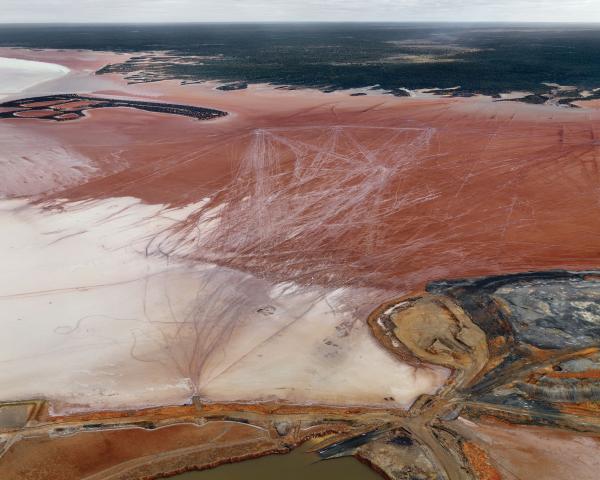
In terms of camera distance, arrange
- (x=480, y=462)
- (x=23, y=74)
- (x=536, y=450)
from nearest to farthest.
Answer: (x=480, y=462)
(x=536, y=450)
(x=23, y=74)

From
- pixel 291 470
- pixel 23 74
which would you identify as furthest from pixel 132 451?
pixel 23 74

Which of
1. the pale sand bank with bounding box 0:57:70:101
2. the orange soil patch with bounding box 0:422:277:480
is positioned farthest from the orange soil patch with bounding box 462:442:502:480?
the pale sand bank with bounding box 0:57:70:101

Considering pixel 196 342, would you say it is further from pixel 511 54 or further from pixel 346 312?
pixel 511 54

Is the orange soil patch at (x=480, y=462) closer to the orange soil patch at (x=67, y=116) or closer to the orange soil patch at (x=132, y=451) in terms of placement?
the orange soil patch at (x=132, y=451)

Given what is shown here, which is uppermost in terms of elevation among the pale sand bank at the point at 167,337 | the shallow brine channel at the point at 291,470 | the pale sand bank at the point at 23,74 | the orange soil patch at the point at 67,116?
the pale sand bank at the point at 23,74

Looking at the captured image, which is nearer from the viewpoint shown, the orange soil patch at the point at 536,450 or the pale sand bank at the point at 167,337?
the orange soil patch at the point at 536,450

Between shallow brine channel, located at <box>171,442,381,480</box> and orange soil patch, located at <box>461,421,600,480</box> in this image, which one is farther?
shallow brine channel, located at <box>171,442,381,480</box>

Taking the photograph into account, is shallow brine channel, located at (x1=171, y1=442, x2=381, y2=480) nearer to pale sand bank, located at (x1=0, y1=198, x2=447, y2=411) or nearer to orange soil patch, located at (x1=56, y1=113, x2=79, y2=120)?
pale sand bank, located at (x1=0, y1=198, x2=447, y2=411)

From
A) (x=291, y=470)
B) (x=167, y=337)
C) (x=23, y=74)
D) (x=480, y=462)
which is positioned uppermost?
(x=23, y=74)

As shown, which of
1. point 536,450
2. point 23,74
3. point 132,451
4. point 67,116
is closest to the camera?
point 536,450

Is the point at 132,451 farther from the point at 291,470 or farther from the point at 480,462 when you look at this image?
the point at 480,462

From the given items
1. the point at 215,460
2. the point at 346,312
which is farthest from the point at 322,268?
the point at 215,460

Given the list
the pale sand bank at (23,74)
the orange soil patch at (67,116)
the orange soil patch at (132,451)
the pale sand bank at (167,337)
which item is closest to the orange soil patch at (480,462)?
the pale sand bank at (167,337)

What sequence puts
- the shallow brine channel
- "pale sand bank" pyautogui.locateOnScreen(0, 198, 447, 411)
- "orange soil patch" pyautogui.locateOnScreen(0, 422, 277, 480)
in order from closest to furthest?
the shallow brine channel
"orange soil patch" pyautogui.locateOnScreen(0, 422, 277, 480)
"pale sand bank" pyautogui.locateOnScreen(0, 198, 447, 411)
